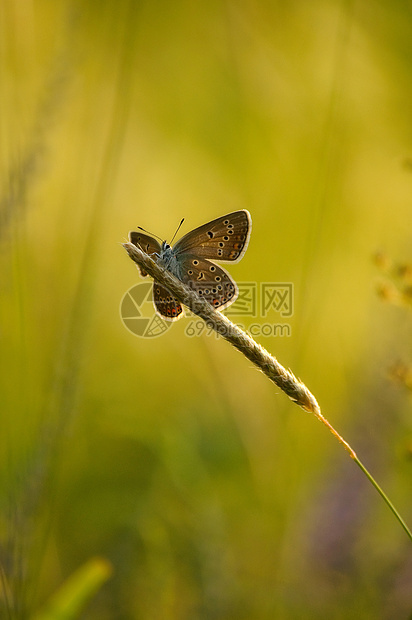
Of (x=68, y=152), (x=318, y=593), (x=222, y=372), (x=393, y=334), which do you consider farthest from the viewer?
(x=68, y=152)

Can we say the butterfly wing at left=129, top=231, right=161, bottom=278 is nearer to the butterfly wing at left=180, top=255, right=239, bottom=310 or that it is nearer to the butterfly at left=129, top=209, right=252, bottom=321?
the butterfly at left=129, top=209, right=252, bottom=321

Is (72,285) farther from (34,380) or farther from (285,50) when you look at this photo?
(285,50)

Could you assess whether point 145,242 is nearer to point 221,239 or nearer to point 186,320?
point 221,239

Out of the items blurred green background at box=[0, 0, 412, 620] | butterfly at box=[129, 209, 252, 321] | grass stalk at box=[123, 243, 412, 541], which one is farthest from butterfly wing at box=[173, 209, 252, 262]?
grass stalk at box=[123, 243, 412, 541]

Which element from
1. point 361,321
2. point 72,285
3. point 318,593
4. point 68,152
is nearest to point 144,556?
point 318,593

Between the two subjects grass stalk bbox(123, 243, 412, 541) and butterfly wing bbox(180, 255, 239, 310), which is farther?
butterfly wing bbox(180, 255, 239, 310)

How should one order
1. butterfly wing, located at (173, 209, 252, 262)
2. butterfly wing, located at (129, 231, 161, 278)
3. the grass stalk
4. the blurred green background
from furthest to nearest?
the blurred green background → butterfly wing, located at (129, 231, 161, 278) → butterfly wing, located at (173, 209, 252, 262) → the grass stalk

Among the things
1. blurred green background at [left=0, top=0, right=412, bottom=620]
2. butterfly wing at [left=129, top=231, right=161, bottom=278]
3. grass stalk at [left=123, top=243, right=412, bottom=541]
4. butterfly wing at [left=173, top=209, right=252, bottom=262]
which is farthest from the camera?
blurred green background at [left=0, top=0, right=412, bottom=620]

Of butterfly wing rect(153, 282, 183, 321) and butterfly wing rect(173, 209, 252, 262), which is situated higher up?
butterfly wing rect(173, 209, 252, 262)
